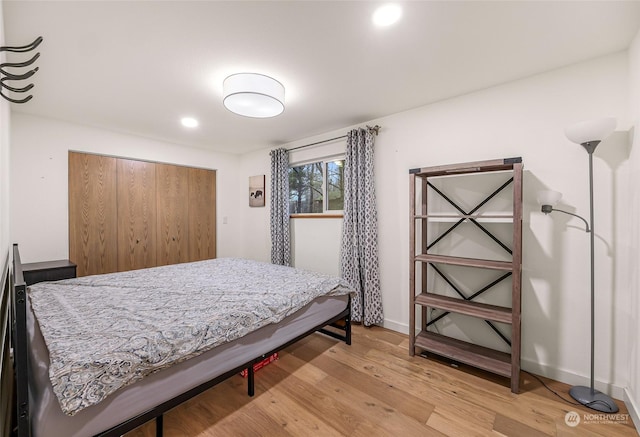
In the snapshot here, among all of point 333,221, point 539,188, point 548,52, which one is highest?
point 548,52

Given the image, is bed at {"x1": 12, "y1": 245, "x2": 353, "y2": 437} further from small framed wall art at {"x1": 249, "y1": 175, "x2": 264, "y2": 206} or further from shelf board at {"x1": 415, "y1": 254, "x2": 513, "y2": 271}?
small framed wall art at {"x1": 249, "y1": 175, "x2": 264, "y2": 206}

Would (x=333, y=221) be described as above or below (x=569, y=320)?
above

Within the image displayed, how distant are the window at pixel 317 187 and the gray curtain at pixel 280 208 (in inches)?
9.4

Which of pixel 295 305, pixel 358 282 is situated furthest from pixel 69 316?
pixel 358 282

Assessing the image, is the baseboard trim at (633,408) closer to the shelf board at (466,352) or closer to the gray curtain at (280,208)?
the shelf board at (466,352)

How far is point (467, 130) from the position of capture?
8.21ft

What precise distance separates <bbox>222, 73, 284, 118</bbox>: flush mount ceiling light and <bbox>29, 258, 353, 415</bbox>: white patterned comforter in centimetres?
149

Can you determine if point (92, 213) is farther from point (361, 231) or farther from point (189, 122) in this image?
point (361, 231)

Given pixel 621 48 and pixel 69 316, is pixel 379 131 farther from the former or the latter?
pixel 69 316

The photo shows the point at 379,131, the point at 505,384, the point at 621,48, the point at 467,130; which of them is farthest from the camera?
the point at 379,131

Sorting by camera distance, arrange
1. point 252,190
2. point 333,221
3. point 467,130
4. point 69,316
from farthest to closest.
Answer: point 252,190 < point 333,221 < point 467,130 < point 69,316

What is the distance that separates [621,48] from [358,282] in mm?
2788

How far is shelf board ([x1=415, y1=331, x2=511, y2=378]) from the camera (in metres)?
2.05

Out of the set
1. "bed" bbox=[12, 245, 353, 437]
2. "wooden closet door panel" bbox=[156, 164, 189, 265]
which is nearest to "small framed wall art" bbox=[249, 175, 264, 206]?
"wooden closet door panel" bbox=[156, 164, 189, 265]
